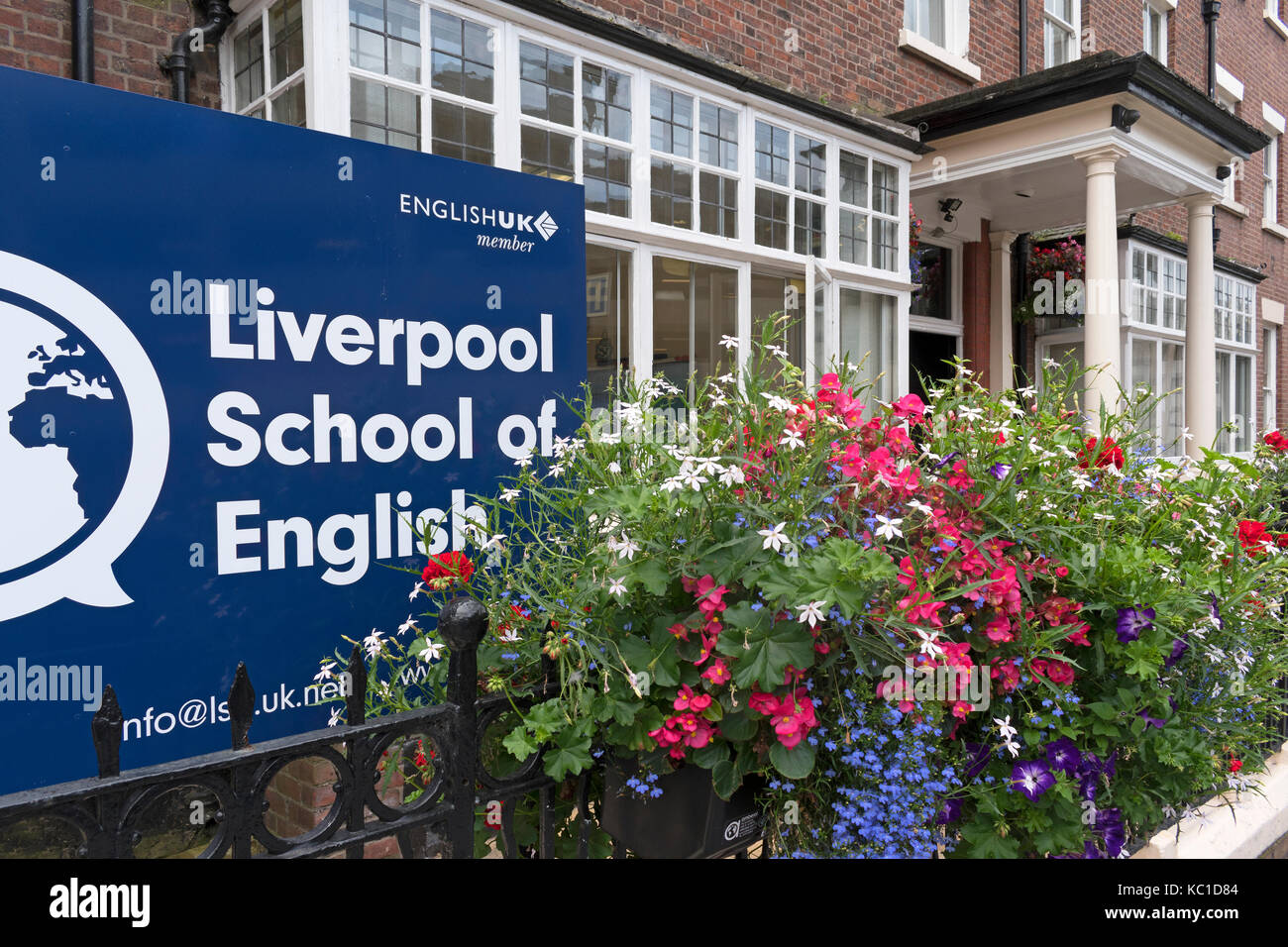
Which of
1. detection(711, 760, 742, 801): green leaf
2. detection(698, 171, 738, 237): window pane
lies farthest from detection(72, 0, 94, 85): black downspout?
detection(711, 760, 742, 801): green leaf

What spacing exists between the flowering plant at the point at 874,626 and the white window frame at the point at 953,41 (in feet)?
21.0

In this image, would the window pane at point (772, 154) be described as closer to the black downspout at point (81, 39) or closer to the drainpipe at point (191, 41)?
the drainpipe at point (191, 41)

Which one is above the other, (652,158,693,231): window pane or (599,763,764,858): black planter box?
(652,158,693,231): window pane

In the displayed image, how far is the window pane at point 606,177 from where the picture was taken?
4797mm

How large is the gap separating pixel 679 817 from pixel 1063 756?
3.12 feet

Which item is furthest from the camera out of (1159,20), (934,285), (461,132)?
(1159,20)

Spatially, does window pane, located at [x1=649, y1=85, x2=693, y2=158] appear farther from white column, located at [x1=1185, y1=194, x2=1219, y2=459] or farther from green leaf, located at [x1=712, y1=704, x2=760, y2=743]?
white column, located at [x1=1185, y1=194, x2=1219, y2=459]

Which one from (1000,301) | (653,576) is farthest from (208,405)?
(1000,301)

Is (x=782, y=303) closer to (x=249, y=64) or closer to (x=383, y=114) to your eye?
(x=383, y=114)

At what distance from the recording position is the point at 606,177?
4891 millimetres

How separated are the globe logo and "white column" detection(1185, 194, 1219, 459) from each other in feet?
27.9

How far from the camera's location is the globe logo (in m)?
1.89

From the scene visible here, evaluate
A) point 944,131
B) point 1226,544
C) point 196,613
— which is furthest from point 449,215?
point 944,131
